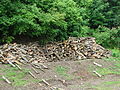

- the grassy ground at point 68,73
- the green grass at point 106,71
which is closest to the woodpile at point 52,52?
the grassy ground at point 68,73

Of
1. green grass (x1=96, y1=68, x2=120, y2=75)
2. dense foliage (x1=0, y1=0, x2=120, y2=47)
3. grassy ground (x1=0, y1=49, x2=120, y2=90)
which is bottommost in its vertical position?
green grass (x1=96, y1=68, x2=120, y2=75)

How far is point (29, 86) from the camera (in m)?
7.59

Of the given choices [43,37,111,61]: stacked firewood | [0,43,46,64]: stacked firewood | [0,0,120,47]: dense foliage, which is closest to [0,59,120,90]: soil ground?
[0,43,46,64]: stacked firewood

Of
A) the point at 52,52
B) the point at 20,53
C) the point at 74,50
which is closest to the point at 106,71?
the point at 74,50

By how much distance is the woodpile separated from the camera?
9.58 meters

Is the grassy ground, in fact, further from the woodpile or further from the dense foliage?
the dense foliage

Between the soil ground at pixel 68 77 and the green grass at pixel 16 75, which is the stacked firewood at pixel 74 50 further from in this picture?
the green grass at pixel 16 75

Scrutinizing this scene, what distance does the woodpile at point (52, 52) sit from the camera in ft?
31.4

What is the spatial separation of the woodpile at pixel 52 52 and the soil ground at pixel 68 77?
1.94 ft

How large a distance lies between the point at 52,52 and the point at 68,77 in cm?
244

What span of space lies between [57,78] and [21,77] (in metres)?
1.34

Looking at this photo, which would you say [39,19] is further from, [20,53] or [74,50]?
[74,50]

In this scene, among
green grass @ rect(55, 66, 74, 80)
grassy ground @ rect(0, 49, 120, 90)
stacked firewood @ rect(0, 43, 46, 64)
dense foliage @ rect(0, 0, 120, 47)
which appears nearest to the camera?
grassy ground @ rect(0, 49, 120, 90)

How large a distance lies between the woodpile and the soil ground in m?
0.59
